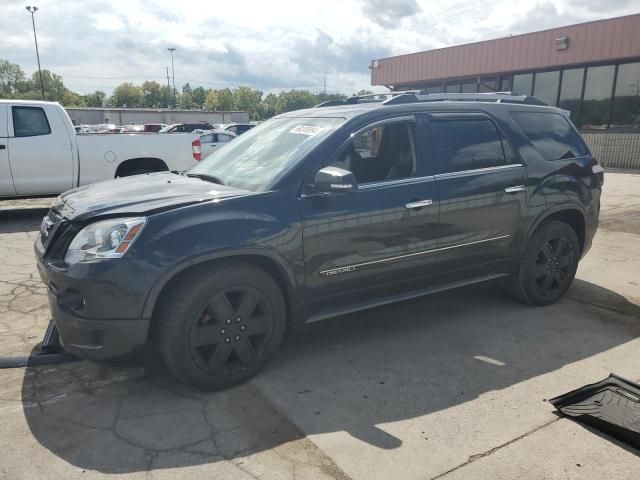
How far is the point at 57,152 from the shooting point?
27.7 feet

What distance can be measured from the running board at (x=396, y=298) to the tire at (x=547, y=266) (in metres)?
0.25

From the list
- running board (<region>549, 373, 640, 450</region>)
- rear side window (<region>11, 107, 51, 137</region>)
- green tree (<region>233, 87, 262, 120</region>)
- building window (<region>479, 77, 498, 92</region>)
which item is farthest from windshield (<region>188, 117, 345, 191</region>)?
green tree (<region>233, 87, 262, 120</region>)

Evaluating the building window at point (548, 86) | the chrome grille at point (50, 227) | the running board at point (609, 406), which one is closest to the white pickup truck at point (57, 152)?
the chrome grille at point (50, 227)

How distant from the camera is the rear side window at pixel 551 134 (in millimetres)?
4504

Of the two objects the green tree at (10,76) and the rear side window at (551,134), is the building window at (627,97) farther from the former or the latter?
the green tree at (10,76)

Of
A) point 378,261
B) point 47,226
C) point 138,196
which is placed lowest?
point 378,261

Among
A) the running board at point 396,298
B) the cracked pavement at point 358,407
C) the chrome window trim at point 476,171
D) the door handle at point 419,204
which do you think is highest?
the chrome window trim at point 476,171

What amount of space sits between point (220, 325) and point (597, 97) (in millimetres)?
19970

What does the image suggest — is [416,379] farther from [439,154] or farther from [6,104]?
[6,104]

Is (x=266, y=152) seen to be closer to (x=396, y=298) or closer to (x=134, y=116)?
(x=396, y=298)

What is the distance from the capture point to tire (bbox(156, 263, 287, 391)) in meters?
3.01

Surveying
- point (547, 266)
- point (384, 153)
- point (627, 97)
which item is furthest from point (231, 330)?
point (627, 97)

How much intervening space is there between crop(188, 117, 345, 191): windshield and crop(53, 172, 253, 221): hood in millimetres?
175

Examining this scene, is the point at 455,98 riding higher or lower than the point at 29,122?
higher
